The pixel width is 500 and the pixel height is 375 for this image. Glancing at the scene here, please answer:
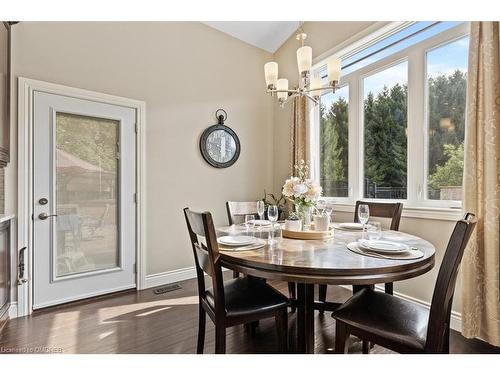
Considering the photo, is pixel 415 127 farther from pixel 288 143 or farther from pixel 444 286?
pixel 444 286

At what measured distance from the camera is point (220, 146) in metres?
3.48

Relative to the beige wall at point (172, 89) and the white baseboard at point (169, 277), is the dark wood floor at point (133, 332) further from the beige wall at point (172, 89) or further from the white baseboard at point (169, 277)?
the beige wall at point (172, 89)

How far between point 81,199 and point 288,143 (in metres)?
2.62

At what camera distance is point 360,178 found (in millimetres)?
2959

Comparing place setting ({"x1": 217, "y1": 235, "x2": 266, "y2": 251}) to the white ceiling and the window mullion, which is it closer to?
the window mullion

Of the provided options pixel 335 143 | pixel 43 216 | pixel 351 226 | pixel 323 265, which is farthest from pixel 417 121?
pixel 43 216

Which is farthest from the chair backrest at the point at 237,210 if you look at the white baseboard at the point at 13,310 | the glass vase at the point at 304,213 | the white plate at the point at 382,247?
the white baseboard at the point at 13,310

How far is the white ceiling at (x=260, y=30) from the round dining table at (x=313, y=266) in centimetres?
296

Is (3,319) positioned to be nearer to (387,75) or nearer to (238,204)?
(238,204)

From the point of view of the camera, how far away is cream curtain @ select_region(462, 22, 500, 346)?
1746 mm

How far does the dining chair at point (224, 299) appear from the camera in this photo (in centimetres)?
139

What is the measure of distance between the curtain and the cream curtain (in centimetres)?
170

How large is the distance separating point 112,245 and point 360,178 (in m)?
2.80

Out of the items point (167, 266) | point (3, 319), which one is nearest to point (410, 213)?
point (167, 266)
